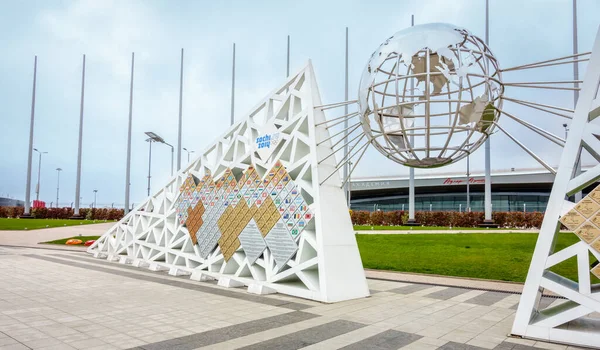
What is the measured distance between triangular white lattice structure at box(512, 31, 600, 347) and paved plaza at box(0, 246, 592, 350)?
40 centimetres

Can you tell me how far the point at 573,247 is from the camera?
23.9 ft

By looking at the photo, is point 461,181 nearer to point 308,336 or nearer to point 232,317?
point 232,317

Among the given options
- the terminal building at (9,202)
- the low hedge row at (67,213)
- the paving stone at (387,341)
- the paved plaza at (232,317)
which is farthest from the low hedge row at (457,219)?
the terminal building at (9,202)

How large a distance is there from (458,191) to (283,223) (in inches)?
2064

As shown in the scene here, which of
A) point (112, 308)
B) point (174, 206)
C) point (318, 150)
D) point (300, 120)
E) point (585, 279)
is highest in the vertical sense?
point (300, 120)

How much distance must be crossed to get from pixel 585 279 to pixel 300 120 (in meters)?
7.61

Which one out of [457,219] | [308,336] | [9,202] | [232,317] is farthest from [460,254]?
[9,202]

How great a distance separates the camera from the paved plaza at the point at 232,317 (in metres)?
6.95

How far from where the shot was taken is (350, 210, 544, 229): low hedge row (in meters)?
34.4

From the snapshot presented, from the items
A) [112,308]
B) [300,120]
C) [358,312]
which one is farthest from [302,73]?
[112,308]

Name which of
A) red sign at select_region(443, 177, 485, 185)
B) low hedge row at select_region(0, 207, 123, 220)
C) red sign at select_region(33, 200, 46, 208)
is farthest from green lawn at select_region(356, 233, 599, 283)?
red sign at select_region(33, 200, 46, 208)

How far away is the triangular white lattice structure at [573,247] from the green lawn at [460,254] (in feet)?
25.1

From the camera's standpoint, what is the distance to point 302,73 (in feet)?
41.2

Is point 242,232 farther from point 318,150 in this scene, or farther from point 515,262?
point 515,262
